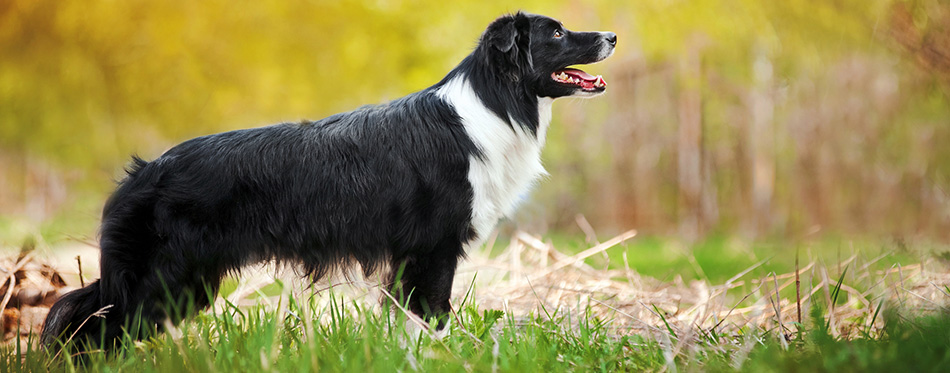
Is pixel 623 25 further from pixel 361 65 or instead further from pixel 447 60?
pixel 361 65

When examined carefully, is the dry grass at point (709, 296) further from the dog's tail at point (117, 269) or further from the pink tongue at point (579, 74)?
the dog's tail at point (117, 269)

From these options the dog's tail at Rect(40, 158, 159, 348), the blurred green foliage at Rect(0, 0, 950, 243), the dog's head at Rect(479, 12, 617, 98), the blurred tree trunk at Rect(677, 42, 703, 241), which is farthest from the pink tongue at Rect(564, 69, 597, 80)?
the blurred tree trunk at Rect(677, 42, 703, 241)

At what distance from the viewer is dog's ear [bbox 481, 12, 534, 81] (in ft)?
10.9

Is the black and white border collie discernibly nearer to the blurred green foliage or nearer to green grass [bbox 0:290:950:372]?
green grass [bbox 0:290:950:372]

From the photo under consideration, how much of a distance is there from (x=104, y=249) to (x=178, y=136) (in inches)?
344

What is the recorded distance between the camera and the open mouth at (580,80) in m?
3.47

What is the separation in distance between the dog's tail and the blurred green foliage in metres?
6.91

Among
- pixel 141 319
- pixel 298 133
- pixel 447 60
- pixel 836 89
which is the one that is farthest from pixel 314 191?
pixel 836 89

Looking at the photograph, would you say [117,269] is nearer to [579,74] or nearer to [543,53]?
[543,53]

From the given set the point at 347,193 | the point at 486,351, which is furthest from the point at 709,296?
the point at 347,193

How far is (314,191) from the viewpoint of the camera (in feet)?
10.3

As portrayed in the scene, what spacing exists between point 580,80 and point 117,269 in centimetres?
224

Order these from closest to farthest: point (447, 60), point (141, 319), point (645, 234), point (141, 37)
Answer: point (141, 319)
point (141, 37)
point (447, 60)
point (645, 234)

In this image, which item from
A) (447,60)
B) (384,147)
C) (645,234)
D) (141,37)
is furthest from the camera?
(645,234)
